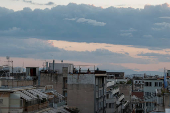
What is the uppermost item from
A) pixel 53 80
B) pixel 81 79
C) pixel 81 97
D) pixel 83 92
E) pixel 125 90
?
pixel 81 79

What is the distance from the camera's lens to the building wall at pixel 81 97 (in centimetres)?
5838

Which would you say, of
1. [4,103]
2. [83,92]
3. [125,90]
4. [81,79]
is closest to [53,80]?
[81,79]

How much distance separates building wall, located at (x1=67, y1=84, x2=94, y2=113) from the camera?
58.4 metres

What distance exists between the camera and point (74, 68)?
68750mm

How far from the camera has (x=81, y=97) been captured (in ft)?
193

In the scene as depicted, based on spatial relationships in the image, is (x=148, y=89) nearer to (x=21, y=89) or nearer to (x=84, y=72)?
(x=84, y=72)

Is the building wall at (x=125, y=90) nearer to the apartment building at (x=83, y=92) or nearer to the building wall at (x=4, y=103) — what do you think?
the apartment building at (x=83, y=92)

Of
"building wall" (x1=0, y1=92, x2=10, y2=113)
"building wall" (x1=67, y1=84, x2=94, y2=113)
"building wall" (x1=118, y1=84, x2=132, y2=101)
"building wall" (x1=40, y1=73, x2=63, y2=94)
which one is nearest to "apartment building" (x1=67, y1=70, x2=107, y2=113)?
"building wall" (x1=67, y1=84, x2=94, y2=113)

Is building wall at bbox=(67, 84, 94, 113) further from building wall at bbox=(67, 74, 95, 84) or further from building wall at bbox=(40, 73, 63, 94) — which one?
building wall at bbox=(40, 73, 63, 94)

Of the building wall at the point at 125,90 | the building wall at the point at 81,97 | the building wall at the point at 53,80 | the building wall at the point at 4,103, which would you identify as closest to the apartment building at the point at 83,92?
the building wall at the point at 81,97

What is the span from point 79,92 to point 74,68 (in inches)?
419

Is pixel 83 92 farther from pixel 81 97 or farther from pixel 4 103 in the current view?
pixel 4 103

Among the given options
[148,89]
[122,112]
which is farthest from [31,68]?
[122,112]

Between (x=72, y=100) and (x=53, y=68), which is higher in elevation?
(x=53, y=68)
